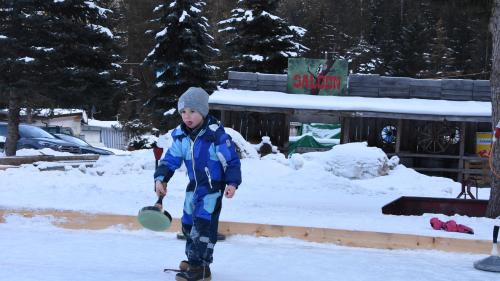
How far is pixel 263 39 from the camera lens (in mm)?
26109

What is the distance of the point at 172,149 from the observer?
4605 mm

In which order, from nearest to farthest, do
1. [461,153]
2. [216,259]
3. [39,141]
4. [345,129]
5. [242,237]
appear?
[216,259], [242,237], [461,153], [345,129], [39,141]

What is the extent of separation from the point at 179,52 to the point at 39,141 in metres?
6.09

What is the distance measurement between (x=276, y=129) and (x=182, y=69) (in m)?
4.30

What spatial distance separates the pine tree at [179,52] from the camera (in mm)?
21156

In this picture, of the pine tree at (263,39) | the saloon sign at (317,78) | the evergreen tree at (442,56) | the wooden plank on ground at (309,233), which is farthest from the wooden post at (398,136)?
the evergreen tree at (442,56)

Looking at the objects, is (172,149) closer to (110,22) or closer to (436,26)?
(110,22)

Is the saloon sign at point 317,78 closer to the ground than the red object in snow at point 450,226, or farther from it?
farther from it

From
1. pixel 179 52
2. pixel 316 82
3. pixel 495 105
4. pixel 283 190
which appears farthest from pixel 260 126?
pixel 495 105

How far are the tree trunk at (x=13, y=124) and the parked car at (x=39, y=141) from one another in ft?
4.83

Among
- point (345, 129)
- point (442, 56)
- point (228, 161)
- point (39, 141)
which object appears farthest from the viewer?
point (442, 56)

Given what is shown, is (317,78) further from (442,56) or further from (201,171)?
(442,56)

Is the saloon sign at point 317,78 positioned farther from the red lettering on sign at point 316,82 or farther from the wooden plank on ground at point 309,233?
the wooden plank on ground at point 309,233

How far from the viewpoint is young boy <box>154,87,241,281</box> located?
14.6ft
